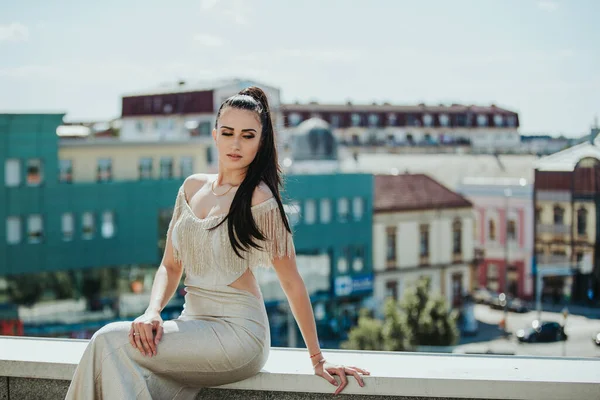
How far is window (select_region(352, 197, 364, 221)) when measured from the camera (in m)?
38.1

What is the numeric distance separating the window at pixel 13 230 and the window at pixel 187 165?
23.4ft

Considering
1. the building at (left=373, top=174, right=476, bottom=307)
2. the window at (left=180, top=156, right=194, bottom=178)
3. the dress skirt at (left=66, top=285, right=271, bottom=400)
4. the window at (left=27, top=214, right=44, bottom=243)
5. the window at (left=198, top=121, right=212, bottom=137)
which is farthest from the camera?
the window at (left=198, top=121, right=212, bottom=137)

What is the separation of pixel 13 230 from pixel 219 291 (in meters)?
28.9

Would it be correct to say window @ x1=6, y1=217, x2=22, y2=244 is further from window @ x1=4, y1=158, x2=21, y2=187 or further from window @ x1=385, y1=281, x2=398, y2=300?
window @ x1=385, y1=281, x2=398, y2=300

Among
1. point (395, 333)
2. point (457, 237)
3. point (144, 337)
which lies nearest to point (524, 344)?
point (395, 333)

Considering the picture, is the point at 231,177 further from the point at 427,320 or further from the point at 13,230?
the point at 13,230

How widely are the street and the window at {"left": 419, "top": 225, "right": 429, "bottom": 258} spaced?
332cm

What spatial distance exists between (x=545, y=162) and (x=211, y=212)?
4078 centimetres

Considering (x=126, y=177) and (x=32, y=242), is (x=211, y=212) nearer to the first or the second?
(x=32, y=242)

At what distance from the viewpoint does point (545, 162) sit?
4266 cm

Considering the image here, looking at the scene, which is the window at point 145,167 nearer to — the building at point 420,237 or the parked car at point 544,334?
the building at point 420,237

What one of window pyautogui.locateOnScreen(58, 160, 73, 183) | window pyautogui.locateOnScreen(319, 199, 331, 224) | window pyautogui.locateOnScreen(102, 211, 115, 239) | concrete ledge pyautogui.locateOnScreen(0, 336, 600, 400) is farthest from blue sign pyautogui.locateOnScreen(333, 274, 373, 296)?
concrete ledge pyautogui.locateOnScreen(0, 336, 600, 400)

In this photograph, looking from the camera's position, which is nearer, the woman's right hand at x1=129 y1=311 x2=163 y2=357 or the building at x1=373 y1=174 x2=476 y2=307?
the woman's right hand at x1=129 y1=311 x2=163 y2=357

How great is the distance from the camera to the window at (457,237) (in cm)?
4022
